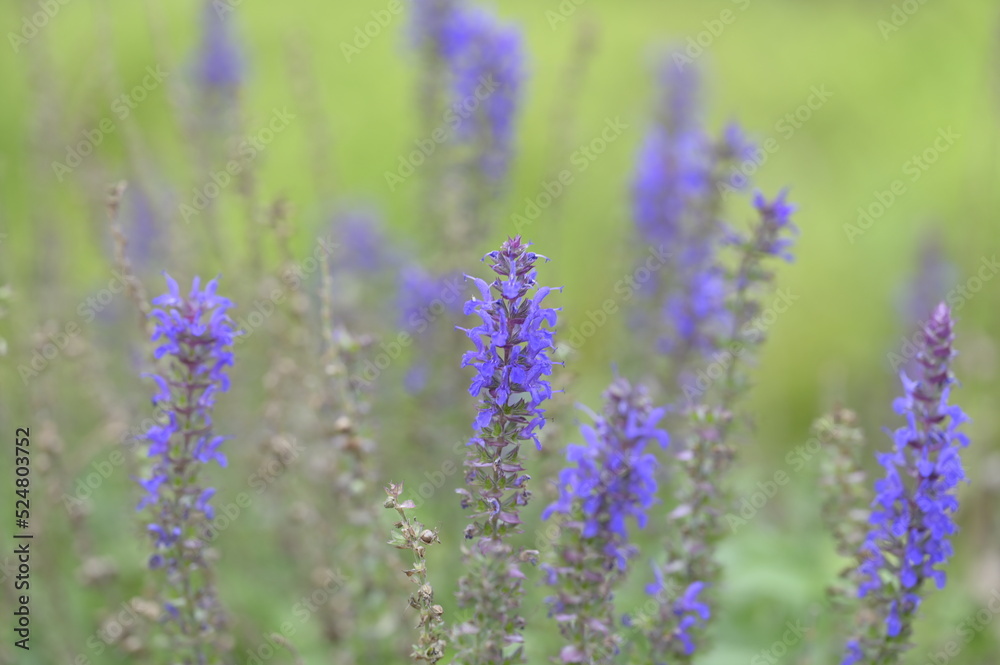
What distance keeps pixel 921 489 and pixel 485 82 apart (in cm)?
287

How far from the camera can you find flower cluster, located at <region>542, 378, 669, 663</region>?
2.22 meters

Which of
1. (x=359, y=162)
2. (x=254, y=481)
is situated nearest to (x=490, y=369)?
(x=254, y=481)

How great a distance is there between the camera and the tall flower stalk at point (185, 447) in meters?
2.21

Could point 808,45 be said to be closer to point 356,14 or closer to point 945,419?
point 356,14

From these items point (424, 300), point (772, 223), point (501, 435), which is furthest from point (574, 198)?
point (501, 435)

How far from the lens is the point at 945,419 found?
2.19 metres

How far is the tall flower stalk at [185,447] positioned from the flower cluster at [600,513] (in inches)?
31.7

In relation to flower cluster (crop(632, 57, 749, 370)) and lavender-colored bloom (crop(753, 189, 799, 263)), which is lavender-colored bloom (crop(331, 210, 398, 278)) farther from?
lavender-colored bloom (crop(753, 189, 799, 263))

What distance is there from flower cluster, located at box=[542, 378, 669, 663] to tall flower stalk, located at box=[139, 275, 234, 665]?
0.80m

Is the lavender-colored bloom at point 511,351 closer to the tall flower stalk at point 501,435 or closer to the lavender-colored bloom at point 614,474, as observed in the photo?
the tall flower stalk at point 501,435

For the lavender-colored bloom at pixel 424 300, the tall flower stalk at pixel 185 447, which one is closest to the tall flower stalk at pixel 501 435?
the tall flower stalk at pixel 185 447

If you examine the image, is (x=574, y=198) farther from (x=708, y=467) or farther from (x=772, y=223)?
(x=708, y=467)

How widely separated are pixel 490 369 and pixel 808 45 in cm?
950

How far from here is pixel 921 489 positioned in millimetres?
2160
